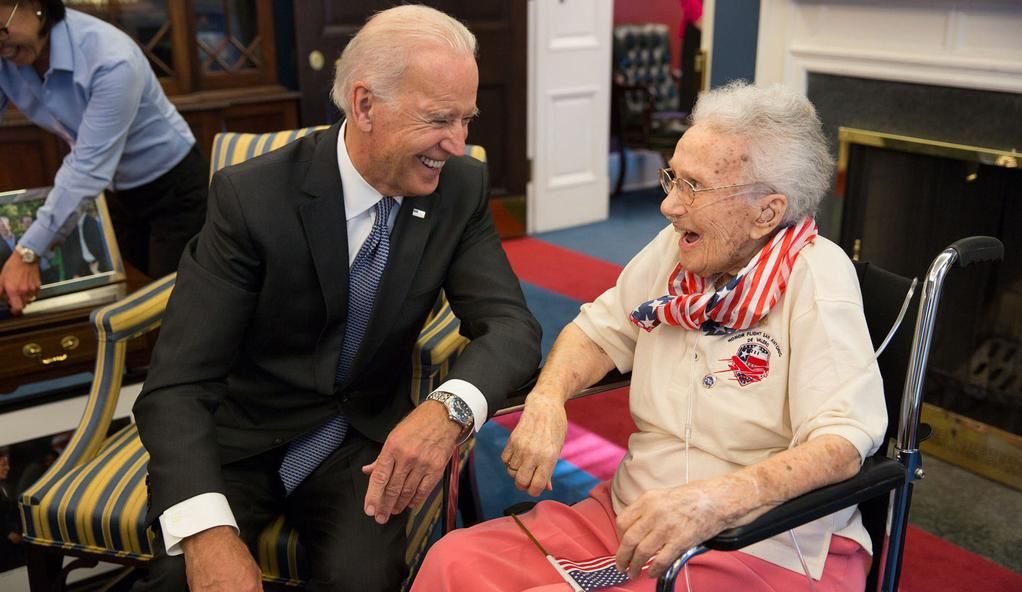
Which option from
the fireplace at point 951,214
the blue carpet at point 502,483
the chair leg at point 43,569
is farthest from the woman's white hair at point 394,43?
the fireplace at point 951,214

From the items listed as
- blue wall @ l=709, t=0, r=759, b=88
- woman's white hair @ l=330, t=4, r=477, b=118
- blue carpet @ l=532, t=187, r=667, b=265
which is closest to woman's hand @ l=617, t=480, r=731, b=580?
woman's white hair @ l=330, t=4, r=477, b=118

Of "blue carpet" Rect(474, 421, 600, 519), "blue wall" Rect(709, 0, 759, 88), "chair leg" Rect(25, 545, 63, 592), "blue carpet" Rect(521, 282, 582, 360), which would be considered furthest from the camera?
"blue carpet" Rect(521, 282, 582, 360)

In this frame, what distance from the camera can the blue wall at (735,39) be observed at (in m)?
3.02

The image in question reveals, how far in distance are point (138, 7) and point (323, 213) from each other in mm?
2906

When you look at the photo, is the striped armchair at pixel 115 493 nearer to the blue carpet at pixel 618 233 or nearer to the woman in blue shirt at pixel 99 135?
the woman in blue shirt at pixel 99 135

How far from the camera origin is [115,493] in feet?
5.79

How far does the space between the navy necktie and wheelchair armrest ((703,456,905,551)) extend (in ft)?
2.54

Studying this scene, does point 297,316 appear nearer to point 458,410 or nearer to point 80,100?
point 458,410

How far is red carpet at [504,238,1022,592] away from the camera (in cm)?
227

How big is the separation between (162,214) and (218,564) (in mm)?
1637

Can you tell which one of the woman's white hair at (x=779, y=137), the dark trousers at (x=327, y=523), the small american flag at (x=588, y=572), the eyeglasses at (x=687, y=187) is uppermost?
the woman's white hair at (x=779, y=137)

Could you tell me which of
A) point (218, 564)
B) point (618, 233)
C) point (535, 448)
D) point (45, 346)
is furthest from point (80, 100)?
point (618, 233)

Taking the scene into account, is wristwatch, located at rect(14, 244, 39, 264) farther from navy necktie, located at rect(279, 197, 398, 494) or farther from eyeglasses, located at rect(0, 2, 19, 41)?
navy necktie, located at rect(279, 197, 398, 494)

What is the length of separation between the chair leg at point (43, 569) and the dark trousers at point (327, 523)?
321 mm
